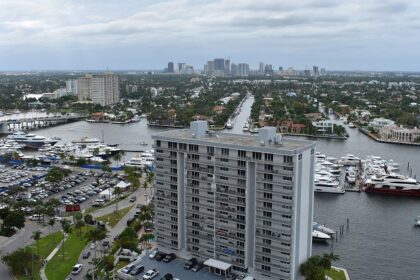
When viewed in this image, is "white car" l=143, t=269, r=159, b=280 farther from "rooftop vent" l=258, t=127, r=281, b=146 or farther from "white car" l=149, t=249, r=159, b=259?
"rooftop vent" l=258, t=127, r=281, b=146

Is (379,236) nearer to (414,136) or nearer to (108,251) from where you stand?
(108,251)

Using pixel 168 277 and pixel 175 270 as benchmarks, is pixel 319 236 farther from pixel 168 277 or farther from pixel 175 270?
pixel 168 277

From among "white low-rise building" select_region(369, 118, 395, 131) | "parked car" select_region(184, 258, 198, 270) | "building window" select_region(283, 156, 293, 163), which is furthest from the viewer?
"white low-rise building" select_region(369, 118, 395, 131)

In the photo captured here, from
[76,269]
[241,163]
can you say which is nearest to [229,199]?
[241,163]

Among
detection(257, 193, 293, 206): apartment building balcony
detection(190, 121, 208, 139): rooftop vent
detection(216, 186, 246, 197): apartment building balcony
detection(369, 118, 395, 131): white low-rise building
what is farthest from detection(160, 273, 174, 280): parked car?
detection(369, 118, 395, 131): white low-rise building

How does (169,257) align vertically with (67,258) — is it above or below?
above

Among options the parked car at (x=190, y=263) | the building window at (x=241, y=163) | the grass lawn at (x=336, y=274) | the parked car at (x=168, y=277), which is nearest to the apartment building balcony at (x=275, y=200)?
the building window at (x=241, y=163)
